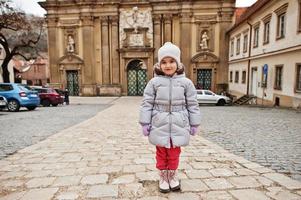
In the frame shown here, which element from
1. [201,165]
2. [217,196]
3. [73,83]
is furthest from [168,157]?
[73,83]

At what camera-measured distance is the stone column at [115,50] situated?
1220 inches

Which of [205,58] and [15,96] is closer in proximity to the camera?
[15,96]

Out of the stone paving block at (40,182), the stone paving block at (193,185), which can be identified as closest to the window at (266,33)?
the stone paving block at (193,185)

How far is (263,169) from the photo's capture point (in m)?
4.51

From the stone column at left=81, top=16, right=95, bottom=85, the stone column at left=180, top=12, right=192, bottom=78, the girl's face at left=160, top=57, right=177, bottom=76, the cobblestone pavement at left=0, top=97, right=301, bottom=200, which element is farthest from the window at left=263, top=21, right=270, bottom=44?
the stone column at left=81, top=16, right=95, bottom=85

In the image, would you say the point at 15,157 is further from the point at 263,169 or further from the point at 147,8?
the point at 147,8

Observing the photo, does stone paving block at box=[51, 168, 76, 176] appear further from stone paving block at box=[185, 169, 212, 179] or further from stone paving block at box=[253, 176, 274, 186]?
stone paving block at box=[253, 176, 274, 186]

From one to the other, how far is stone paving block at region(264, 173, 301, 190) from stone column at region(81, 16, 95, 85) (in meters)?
29.2

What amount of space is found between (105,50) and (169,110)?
95.3ft

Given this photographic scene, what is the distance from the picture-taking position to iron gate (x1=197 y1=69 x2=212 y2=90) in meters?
31.0

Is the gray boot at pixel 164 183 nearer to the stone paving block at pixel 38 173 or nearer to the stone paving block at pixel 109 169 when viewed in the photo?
the stone paving block at pixel 109 169

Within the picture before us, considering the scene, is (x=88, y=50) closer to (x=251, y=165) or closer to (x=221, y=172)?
(x=251, y=165)

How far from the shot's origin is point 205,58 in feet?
99.9

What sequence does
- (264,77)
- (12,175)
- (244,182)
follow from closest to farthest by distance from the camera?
1. (244,182)
2. (12,175)
3. (264,77)
